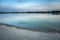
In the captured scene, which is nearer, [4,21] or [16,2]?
[16,2]

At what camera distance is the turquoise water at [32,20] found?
1715 millimetres

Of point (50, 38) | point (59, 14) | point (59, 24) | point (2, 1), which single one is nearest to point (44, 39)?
point (50, 38)

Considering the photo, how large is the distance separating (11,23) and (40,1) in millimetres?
629

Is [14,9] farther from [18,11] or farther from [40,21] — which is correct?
[40,21]

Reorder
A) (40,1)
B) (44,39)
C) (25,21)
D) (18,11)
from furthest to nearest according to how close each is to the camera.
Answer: (25,21) → (18,11) → (40,1) → (44,39)

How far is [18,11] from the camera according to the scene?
1.73 m

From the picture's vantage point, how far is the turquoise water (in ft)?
5.63

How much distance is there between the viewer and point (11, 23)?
6.23 ft

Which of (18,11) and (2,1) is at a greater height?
(2,1)

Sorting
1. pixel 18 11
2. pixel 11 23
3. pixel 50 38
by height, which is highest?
pixel 18 11

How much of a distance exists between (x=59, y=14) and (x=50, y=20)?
17cm

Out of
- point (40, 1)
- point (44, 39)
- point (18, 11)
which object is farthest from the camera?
point (18, 11)

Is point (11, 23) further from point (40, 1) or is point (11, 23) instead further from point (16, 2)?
point (40, 1)

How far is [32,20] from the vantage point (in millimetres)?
1817
